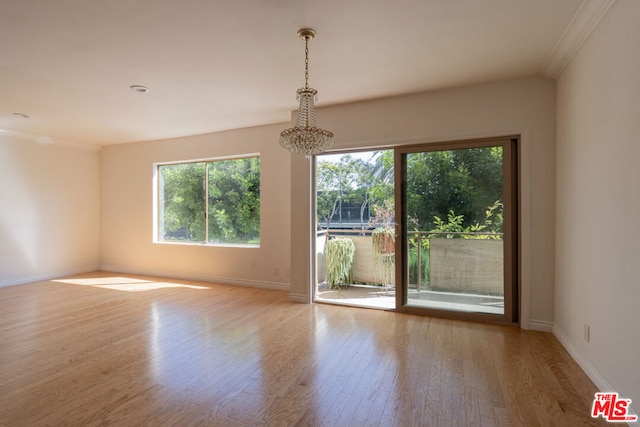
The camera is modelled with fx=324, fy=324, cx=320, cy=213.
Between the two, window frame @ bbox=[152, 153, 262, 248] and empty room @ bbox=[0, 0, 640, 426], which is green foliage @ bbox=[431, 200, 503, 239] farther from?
window frame @ bbox=[152, 153, 262, 248]

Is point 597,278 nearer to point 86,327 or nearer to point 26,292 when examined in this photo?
point 86,327

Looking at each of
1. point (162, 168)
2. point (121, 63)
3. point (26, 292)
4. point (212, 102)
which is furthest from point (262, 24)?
point (26, 292)

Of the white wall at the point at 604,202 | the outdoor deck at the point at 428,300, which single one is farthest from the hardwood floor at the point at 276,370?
the white wall at the point at 604,202

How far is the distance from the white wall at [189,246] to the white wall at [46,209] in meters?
0.28

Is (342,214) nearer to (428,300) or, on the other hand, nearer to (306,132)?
(428,300)

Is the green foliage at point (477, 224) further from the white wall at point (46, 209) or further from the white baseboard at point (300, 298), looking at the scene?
the white wall at point (46, 209)

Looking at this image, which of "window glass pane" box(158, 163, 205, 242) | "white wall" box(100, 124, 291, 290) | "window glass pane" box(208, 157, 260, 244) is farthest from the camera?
"window glass pane" box(158, 163, 205, 242)

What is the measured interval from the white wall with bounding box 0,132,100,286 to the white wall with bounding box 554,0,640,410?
776 cm

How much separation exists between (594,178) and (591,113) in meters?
0.50

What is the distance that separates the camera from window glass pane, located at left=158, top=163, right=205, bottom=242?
5.91 m

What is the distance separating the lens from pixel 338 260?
5.20 metres

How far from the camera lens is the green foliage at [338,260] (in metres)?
5.19

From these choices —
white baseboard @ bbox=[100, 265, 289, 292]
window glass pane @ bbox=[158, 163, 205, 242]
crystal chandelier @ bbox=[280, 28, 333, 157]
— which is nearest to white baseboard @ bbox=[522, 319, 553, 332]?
crystal chandelier @ bbox=[280, 28, 333, 157]

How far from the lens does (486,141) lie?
3547mm
